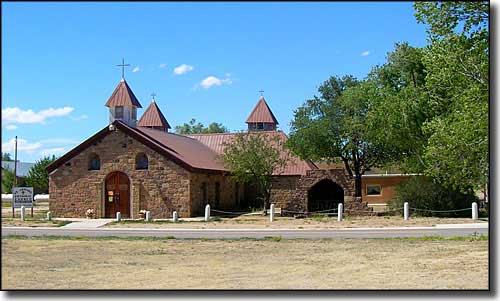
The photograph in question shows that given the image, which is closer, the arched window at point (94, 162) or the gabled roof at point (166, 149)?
the gabled roof at point (166, 149)

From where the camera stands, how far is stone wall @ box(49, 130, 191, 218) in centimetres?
3231

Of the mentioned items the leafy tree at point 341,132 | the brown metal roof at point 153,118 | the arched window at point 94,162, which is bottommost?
the arched window at point 94,162

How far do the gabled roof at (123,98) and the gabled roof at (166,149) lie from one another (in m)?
1.99

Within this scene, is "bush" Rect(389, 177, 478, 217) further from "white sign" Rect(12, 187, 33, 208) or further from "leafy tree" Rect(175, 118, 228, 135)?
"leafy tree" Rect(175, 118, 228, 135)

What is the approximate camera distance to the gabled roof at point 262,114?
1932 inches

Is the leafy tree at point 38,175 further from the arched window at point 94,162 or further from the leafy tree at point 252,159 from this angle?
the leafy tree at point 252,159

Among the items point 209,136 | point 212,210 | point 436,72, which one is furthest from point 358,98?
point 436,72

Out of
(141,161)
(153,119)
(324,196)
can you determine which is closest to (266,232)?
(141,161)

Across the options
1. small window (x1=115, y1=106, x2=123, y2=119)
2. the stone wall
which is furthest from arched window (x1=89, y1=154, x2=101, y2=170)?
small window (x1=115, y1=106, x2=123, y2=119)

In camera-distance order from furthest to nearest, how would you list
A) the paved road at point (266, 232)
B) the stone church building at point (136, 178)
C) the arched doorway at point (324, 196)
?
the arched doorway at point (324, 196)
the stone church building at point (136, 178)
the paved road at point (266, 232)

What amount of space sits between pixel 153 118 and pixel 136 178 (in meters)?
19.2

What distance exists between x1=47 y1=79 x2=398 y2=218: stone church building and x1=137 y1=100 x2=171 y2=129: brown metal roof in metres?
14.7

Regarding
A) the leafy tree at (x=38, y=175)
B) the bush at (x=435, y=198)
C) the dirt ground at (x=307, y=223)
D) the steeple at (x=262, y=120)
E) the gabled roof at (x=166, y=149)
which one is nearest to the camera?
the dirt ground at (x=307, y=223)

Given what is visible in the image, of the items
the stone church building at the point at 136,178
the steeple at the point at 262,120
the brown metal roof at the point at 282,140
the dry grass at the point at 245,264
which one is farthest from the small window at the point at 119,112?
the dry grass at the point at 245,264
